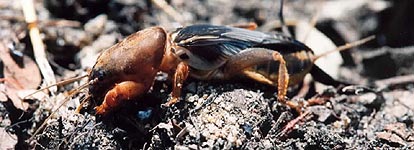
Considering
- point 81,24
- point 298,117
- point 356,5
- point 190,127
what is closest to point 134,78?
point 190,127

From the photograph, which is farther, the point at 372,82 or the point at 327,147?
the point at 372,82

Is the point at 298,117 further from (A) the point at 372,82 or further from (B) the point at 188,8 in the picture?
(B) the point at 188,8

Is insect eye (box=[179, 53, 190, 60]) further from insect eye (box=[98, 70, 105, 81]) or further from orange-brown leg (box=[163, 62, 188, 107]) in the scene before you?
insect eye (box=[98, 70, 105, 81])

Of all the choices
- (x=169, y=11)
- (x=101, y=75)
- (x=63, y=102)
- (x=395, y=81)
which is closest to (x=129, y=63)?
(x=101, y=75)

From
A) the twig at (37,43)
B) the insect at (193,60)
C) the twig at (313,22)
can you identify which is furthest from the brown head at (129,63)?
the twig at (313,22)

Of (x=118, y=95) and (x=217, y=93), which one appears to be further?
(x=217, y=93)

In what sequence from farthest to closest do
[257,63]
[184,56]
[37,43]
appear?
[37,43], [257,63], [184,56]

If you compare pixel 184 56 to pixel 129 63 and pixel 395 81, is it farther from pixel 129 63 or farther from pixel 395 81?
pixel 395 81
